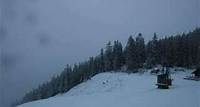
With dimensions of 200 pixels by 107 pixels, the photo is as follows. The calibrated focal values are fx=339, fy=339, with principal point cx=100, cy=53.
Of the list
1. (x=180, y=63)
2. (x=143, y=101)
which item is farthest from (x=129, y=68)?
(x=143, y=101)

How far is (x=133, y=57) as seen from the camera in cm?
4047

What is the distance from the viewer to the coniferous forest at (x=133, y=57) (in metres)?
34.7

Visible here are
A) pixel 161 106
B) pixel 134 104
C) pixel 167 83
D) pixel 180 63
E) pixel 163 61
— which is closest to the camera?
pixel 161 106

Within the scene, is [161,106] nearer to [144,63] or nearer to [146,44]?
[144,63]

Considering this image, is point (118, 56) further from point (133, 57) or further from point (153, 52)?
point (153, 52)

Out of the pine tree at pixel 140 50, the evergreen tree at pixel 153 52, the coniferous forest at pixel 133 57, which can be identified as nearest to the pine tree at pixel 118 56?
the coniferous forest at pixel 133 57

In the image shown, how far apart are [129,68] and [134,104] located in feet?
85.2

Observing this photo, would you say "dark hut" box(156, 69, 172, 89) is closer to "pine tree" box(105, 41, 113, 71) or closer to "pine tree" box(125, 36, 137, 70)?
"pine tree" box(125, 36, 137, 70)

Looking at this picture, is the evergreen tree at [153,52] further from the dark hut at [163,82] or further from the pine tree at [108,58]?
the dark hut at [163,82]

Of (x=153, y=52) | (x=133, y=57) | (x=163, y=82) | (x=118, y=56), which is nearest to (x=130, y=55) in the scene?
(x=133, y=57)

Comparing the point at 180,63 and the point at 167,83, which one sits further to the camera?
the point at 180,63

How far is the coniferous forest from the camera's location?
34.7 meters

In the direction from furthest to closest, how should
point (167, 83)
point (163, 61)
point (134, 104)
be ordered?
point (163, 61) < point (167, 83) < point (134, 104)

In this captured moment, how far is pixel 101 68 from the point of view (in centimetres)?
4322
